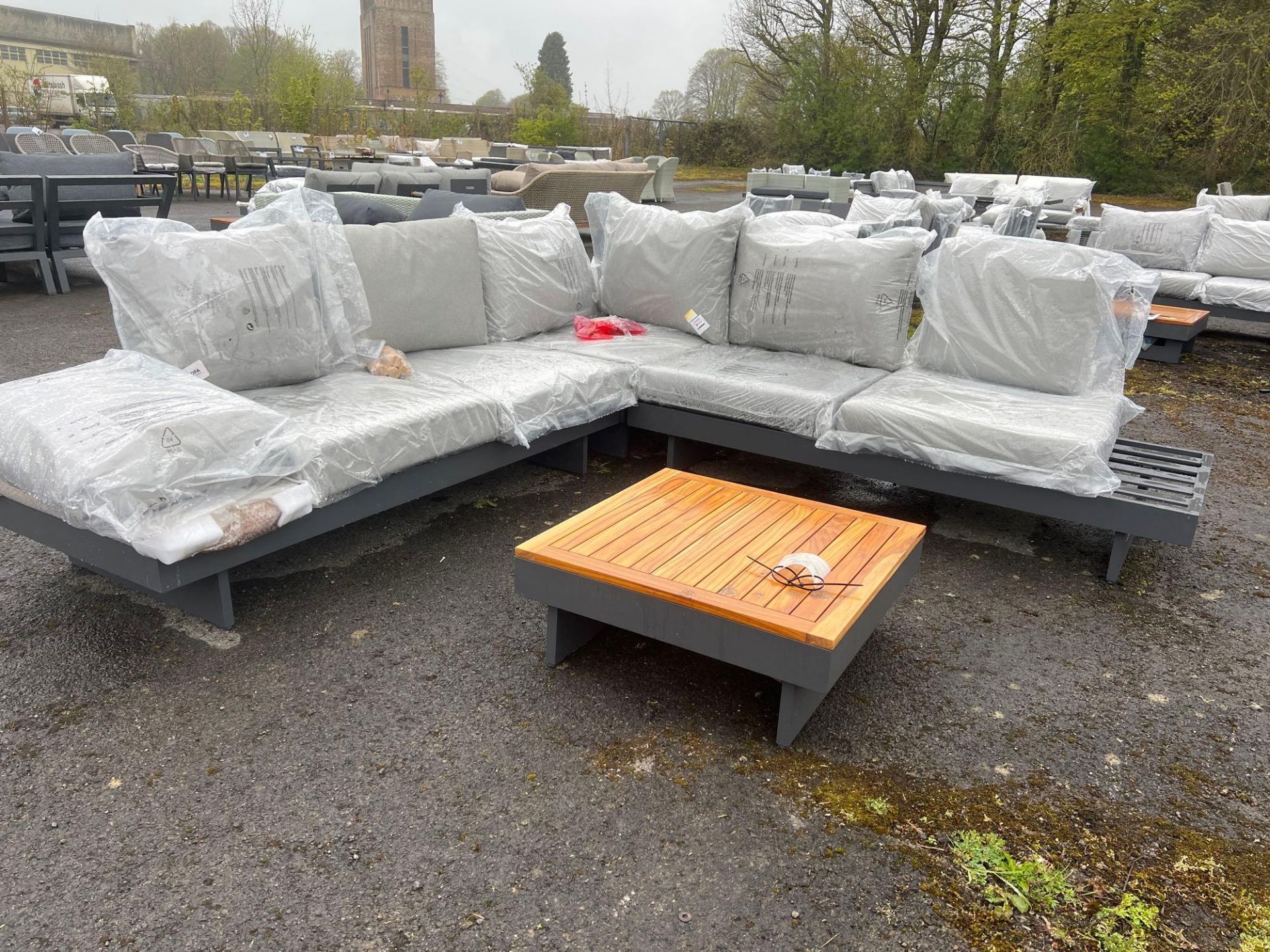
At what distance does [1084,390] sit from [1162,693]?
1.40m

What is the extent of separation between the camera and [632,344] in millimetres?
3797

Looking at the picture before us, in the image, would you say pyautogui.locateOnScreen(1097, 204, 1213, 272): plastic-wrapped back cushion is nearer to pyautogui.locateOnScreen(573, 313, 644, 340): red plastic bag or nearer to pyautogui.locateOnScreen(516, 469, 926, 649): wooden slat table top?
pyautogui.locateOnScreen(573, 313, 644, 340): red plastic bag

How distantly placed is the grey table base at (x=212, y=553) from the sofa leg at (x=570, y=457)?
1.83 feet

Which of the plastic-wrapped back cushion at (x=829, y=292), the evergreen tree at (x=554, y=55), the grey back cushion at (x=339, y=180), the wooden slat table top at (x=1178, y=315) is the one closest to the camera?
the plastic-wrapped back cushion at (x=829, y=292)

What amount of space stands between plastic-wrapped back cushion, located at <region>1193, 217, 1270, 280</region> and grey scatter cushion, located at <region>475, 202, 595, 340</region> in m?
5.08

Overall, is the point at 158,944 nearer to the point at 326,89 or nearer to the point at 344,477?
the point at 344,477

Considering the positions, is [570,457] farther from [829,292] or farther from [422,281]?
[829,292]

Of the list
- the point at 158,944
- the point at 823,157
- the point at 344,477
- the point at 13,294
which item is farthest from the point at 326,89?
the point at 158,944

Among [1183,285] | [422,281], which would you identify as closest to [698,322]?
[422,281]

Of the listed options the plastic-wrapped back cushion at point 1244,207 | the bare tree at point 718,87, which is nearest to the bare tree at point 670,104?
the bare tree at point 718,87

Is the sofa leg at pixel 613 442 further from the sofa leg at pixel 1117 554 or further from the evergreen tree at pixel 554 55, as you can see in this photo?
the evergreen tree at pixel 554 55

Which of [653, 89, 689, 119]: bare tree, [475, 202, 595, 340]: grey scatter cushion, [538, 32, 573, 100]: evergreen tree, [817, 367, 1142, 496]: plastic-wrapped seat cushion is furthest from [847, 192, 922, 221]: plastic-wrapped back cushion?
[538, 32, 573, 100]: evergreen tree

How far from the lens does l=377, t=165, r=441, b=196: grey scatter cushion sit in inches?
272

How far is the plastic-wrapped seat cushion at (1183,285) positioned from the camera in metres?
6.19
